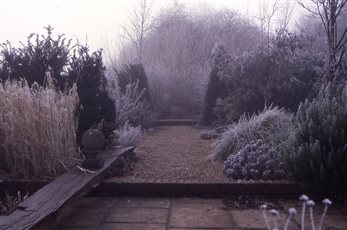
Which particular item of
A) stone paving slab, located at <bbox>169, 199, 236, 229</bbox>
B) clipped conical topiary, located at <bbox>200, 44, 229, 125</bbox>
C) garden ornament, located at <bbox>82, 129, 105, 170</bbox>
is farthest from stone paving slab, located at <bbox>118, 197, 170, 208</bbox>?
clipped conical topiary, located at <bbox>200, 44, 229, 125</bbox>

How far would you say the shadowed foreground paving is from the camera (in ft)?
11.2

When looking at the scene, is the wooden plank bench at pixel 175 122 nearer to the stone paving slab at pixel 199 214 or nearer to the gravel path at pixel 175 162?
the gravel path at pixel 175 162

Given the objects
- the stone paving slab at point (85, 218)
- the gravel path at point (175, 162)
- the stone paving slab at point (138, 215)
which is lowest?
the stone paving slab at point (138, 215)

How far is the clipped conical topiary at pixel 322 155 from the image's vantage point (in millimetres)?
3828

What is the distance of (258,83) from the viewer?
333 inches

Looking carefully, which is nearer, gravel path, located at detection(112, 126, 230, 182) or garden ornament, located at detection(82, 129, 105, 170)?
garden ornament, located at detection(82, 129, 105, 170)

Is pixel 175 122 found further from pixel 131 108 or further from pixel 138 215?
pixel 138 215

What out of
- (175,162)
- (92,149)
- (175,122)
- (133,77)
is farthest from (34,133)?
(175,122)

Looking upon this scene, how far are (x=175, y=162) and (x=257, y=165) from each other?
1329mm

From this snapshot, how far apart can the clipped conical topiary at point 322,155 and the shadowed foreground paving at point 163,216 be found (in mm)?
280

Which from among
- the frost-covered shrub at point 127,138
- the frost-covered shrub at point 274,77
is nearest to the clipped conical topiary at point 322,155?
the frost-covered shrub at point 127,138

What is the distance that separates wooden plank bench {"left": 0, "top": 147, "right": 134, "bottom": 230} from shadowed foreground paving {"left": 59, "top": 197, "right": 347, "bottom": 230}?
25 cm

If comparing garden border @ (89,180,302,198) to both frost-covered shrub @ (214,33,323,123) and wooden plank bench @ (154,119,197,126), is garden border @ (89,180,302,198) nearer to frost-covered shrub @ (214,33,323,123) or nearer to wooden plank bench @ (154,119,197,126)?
frost-covered shrub @ (214,33,323,123)

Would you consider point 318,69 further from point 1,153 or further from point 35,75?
point 1,153
